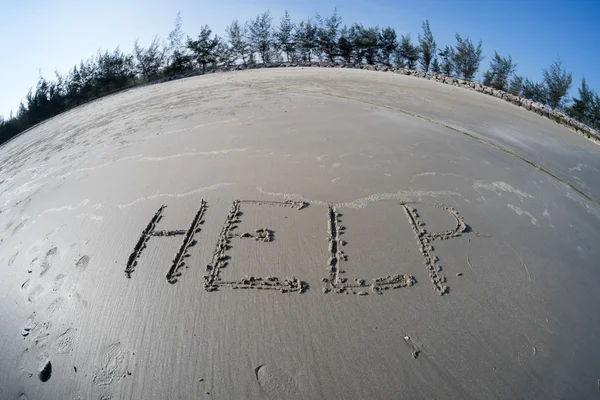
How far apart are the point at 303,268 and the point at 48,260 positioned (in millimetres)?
2343

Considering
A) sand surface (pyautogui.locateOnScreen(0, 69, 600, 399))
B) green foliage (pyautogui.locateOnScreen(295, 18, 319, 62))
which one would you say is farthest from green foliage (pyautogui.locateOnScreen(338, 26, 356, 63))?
sand surface (pyautogui.locateOnScreen(0, 69, 600, 399))

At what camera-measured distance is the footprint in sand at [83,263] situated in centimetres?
290

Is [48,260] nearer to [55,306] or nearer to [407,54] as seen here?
[55,306]

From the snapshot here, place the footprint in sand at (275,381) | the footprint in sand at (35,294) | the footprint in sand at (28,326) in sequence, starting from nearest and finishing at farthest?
1. the footprint in sand at (275,381)
2. the footprint in sand at (28,326)
3. the footprint in sand at (35,294)

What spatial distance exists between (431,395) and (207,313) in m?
1.57

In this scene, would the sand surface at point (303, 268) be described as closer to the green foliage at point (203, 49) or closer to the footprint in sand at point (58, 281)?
the footprint in sand at point (58, 281)

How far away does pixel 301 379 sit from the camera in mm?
2088

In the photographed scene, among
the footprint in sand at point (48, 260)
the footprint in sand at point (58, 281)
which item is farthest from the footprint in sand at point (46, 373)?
the footprint in sand at point (48, 260)

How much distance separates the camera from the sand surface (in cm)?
217

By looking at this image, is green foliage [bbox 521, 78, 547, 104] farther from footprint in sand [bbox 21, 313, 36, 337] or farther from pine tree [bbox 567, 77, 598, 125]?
footprint in sand [bbox 21, 313, 36, 337]

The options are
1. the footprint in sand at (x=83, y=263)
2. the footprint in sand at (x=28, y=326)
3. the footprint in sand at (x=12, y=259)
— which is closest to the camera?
the footprint in sand at (x=28, y=326)

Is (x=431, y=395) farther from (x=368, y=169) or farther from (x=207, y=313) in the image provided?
(x=368, y=169)

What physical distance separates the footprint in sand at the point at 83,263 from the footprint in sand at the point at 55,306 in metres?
0.29

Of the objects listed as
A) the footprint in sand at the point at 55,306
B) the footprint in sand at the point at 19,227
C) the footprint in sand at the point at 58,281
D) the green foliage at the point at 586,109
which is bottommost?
the green foliage at the point at 586,109
